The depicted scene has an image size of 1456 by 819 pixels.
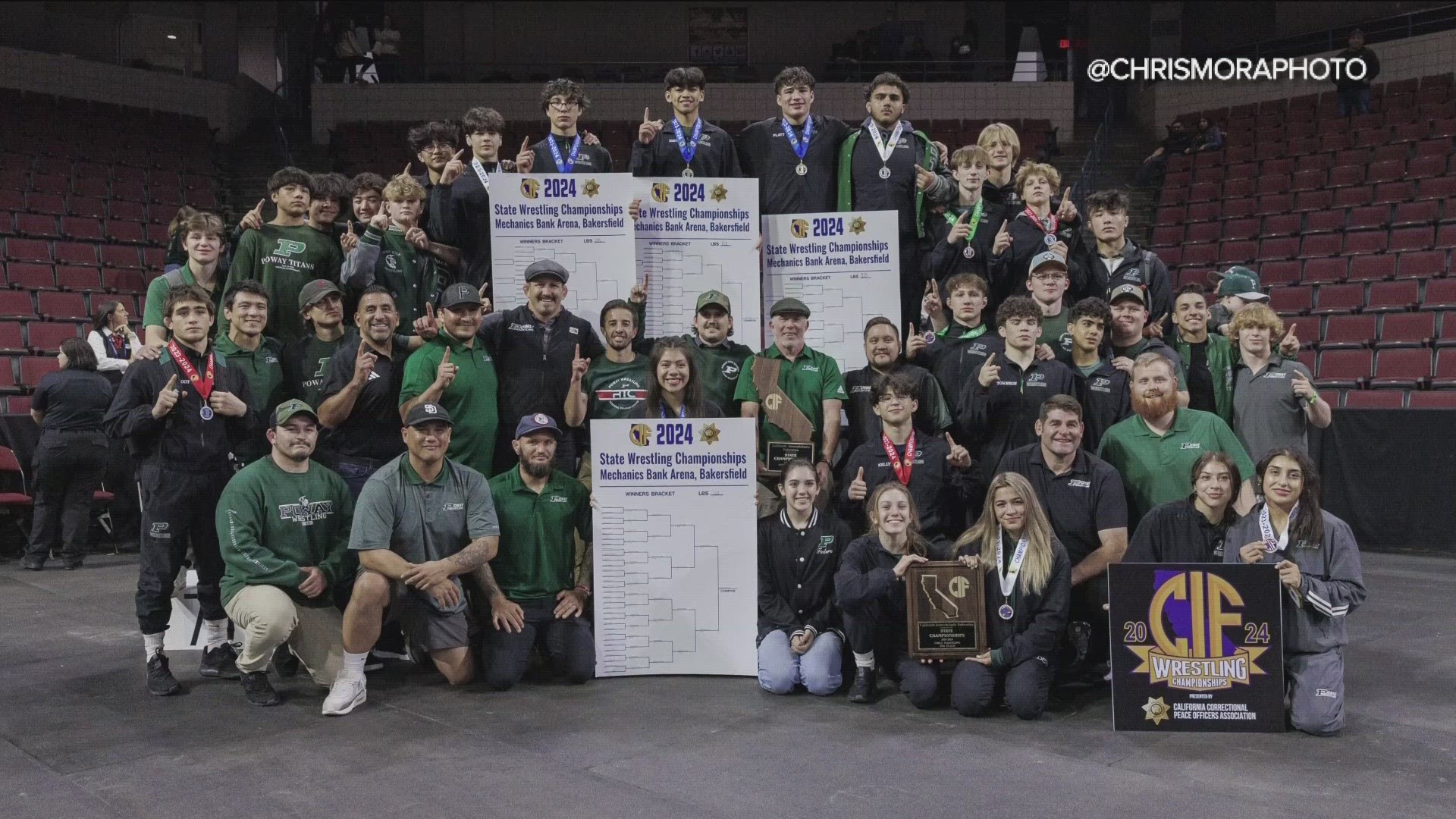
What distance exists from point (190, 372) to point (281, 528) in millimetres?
875

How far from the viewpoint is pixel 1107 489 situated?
5.52 meters

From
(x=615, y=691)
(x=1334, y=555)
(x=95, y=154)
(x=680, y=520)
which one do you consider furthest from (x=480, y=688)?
(x=95, y=154)

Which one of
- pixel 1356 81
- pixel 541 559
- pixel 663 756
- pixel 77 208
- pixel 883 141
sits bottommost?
pixel 663 756

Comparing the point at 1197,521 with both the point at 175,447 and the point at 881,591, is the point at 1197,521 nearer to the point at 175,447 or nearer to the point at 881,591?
the point at 881,591

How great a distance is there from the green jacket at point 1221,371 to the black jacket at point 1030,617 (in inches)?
75.5

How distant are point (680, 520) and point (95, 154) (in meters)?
13.3

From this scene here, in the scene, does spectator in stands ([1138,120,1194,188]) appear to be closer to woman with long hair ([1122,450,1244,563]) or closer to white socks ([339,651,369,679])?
woman with long hair ([1122,450,1244,563])

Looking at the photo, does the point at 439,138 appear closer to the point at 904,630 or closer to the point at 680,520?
the point at 680,520

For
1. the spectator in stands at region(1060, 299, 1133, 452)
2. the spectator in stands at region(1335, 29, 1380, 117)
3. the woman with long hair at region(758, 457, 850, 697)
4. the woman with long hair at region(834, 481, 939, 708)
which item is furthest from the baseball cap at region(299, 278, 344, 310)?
the spectator in stands at region(1335, 29, 1380, 117)

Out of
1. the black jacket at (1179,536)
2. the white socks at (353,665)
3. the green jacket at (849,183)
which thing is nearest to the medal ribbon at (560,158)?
the green jacket at (849,183)

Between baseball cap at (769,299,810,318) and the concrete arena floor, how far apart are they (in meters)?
1.95

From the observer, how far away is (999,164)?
22.9ft

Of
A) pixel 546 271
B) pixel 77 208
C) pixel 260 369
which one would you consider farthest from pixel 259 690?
pixel 77 208

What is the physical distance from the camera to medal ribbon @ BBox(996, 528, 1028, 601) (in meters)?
5.17
